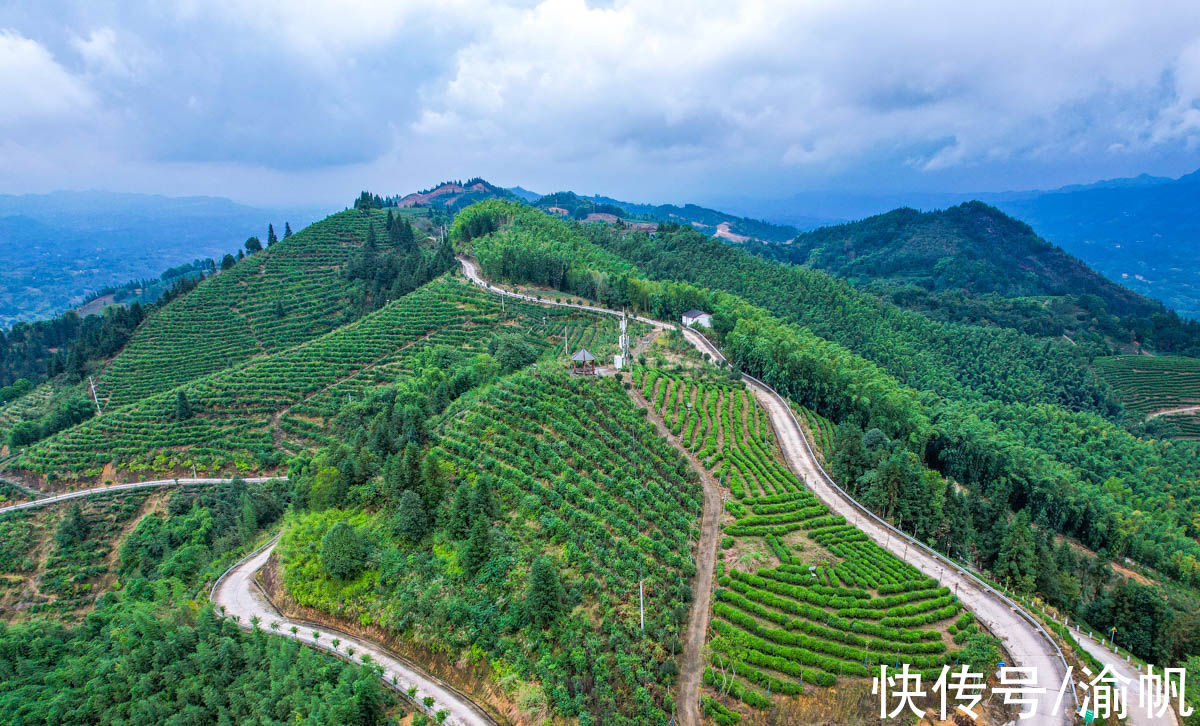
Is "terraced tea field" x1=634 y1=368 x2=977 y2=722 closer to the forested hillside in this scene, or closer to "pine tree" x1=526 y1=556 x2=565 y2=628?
"pine tree" x1=526 y1=556 x2=565 y2=628

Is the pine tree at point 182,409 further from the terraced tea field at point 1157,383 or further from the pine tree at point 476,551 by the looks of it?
the terraced tea field at point 1157,383

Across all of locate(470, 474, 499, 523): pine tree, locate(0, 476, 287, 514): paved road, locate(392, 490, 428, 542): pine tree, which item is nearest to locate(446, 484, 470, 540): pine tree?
locate(470, 474, 499, 523): pine tree

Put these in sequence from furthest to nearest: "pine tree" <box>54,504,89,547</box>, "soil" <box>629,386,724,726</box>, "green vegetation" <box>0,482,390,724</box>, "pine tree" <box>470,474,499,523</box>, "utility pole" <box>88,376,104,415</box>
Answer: "utility pole" <box>88,376,104,415</box> < "pine tree" <box>54,504,89,547</box> < "pine tree" <box>470,474,499,523</box> < "green vegetation" <box>0,482,390,724</box> < "soil" <box>629,386,724,726</box>

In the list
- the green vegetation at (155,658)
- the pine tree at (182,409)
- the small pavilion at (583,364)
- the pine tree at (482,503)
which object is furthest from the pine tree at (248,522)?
the small pavilion at (583,364)

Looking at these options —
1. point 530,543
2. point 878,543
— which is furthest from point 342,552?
point 878,543

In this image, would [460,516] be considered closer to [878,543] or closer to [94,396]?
[878,543]

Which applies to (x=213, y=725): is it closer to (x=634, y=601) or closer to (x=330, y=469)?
(x=330, y=469)

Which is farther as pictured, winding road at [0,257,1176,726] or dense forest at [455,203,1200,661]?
dense forest at [455,203,1200,661]

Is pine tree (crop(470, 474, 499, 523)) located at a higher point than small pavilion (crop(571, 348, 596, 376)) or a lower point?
lower
